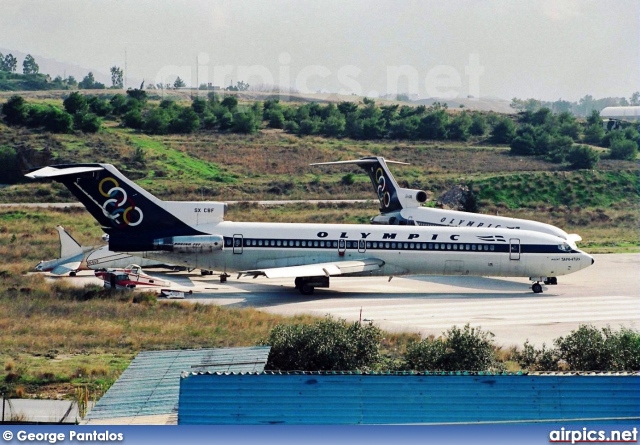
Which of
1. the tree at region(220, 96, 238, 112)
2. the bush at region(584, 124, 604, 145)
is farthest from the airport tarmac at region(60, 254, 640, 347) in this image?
the tree at region(220, 96, 238, 112)

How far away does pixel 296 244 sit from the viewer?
41.6 meters

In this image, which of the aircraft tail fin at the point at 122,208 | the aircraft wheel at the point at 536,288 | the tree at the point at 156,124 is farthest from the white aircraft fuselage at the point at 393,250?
the tree at the point at 156,124

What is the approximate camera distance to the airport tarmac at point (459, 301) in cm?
3525

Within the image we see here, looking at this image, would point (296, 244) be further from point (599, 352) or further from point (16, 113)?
point (16, 113)

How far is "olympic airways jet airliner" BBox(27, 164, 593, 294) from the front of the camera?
40344mm

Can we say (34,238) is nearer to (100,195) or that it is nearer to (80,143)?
(100,195)

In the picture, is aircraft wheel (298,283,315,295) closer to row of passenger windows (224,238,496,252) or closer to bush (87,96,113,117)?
row of passenger windows (224,238,496,252)

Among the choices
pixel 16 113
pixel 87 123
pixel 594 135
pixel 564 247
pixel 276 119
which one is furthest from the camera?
pixel 594 135

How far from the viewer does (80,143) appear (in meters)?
89.8

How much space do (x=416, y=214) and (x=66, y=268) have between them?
19.0 m

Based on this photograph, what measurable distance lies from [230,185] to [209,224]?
139 feet

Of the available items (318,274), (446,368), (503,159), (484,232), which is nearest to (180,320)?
(318,274)

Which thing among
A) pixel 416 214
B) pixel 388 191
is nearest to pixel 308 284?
pixel 416 214

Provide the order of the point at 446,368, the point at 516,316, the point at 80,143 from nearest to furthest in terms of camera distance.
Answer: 1. the point at 446,368
2. the point at 516,316
3. the point at 80,143
